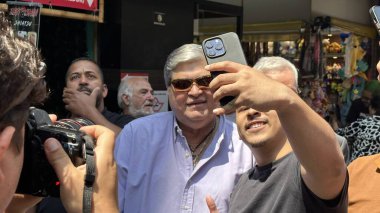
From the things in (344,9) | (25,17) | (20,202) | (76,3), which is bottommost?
(20,202)

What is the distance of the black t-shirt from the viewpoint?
1.63m

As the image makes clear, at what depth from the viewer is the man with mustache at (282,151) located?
53.5 inches

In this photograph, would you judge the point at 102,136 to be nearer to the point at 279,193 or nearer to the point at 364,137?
the point at 279,193

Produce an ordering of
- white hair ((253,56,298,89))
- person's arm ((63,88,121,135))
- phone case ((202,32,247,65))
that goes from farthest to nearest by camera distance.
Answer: person's arm ((63,88,121,135)) → white hair ((253,56,298,89)) → phone case ((202,32,247,65))

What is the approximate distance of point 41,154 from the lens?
123 cm

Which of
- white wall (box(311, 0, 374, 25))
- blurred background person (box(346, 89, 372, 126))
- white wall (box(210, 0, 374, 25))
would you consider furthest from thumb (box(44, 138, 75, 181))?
white wall (box(311, 0, 374, 25))

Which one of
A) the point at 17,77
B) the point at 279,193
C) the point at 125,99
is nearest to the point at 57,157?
the point at 17,77

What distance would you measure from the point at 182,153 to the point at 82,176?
1.47m

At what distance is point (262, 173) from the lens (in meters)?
2.11

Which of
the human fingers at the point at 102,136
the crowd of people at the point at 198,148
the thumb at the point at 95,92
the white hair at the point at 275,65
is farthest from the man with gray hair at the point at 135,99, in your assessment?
the human fingers at the point at 102,136

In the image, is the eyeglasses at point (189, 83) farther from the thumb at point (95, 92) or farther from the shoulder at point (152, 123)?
the thumb at point (95, 92)

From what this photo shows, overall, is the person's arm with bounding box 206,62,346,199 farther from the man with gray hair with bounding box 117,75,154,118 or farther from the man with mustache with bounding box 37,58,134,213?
the man with gray hair with bounding box 117,75,154,118

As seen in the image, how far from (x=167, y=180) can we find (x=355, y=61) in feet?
26.6

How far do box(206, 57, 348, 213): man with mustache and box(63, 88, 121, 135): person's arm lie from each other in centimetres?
136
